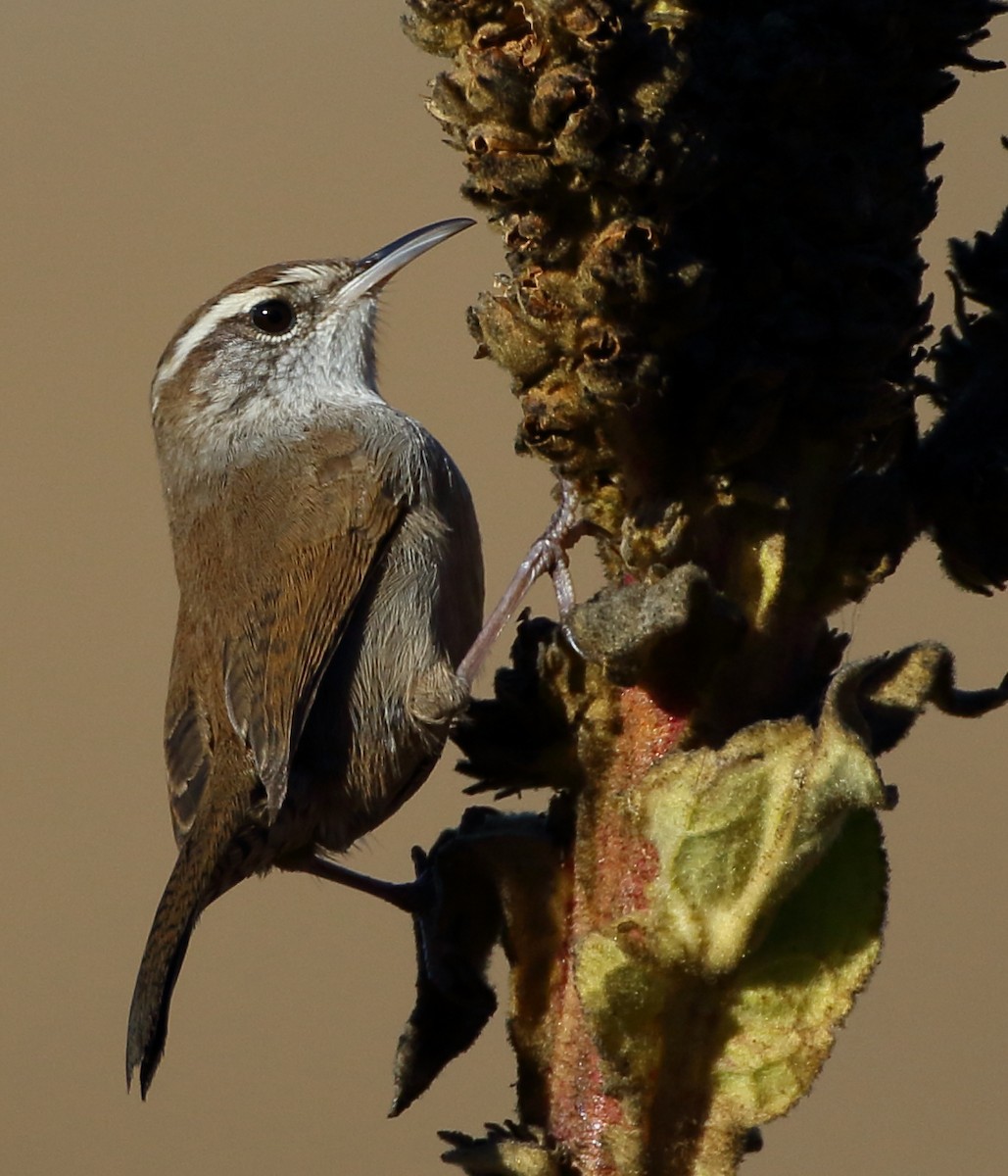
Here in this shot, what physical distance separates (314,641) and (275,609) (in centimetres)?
15

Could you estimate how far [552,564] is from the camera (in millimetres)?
2938

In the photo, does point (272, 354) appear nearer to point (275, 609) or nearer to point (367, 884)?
point (275, 609)

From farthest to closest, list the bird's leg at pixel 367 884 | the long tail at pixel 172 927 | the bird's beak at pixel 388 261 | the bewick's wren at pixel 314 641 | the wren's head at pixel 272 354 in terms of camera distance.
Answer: the wren's head at pixel 272 354, the bird's beak at pixel 388 261, the bewick's wren at pixel 314 641, the long tail at pixel 172 927, the bird's leg at pixel 367 884

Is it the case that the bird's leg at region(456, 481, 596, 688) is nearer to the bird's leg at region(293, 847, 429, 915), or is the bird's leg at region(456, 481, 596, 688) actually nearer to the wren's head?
the bird's leg at region(293, 847, 429, 915)

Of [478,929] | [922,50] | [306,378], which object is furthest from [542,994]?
[306,378]

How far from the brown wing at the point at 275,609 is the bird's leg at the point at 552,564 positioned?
471mm

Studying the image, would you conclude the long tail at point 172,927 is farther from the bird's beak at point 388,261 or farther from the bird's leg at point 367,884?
the bird's beak at point 388,261

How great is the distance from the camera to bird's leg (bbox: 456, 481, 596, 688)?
257cm

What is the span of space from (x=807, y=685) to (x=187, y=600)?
2755mm

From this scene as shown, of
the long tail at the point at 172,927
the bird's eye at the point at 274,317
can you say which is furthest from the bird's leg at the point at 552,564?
the bird's eye at the point at 274,317

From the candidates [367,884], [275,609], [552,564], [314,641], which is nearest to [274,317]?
[275,609]

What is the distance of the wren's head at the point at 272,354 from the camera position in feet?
15.8

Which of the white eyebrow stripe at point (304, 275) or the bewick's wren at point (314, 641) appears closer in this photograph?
the bewick's wren at point (314, 641)

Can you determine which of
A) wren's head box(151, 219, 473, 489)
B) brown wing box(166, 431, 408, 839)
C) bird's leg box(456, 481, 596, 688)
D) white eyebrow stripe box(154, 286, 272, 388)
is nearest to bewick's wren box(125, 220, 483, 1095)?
brown wing box(166, 431, 408, 839)
